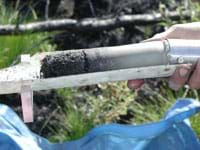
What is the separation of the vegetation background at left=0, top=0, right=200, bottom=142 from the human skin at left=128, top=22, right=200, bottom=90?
0.67m

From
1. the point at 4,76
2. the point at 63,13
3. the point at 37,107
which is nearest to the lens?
the point at 4,76

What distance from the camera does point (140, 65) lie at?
1.01m

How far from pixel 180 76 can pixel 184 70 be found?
0.02 m

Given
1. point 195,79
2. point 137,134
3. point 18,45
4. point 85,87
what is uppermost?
point 195,79

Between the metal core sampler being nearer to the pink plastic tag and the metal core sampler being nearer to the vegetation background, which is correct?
the pink plastic tag

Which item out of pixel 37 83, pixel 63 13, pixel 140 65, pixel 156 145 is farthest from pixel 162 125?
pixel 63 13

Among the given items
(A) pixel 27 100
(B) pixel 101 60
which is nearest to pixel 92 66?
(B) pixel 101 60

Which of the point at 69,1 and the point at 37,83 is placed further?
the point at 69,1

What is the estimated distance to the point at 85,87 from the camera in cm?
216

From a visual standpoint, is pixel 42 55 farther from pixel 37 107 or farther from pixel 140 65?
pixel 37 107

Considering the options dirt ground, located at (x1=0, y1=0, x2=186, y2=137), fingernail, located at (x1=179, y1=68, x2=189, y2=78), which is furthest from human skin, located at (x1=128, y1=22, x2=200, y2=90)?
dirt ground, located at (x1=0, y1=0, x2=186, y2=137)

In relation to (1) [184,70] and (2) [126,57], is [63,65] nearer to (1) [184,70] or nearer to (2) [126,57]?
(2) [126,57]

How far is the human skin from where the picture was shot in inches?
41.3

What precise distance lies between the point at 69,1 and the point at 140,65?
5.34 ft
